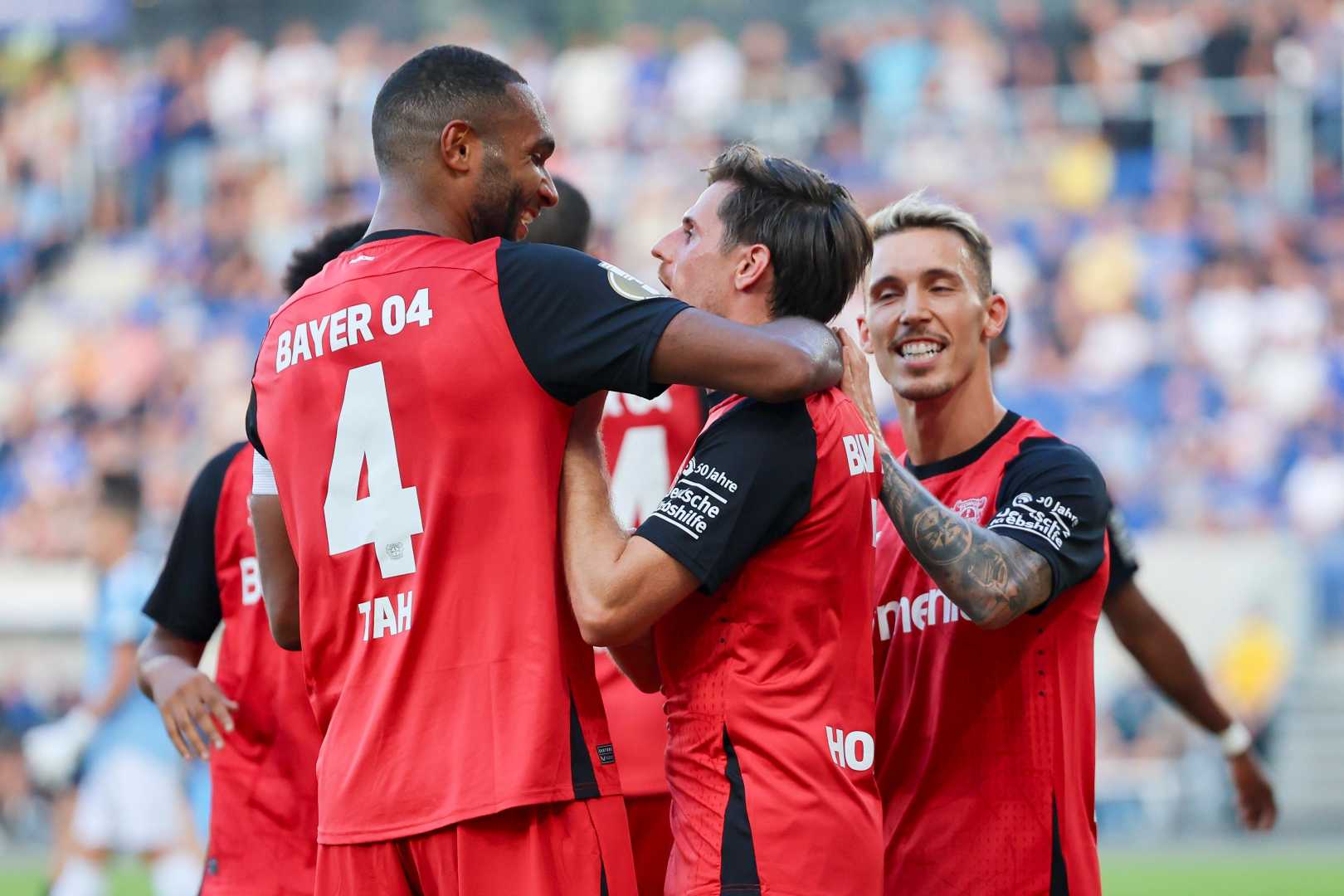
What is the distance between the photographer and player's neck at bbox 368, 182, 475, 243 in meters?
3.23

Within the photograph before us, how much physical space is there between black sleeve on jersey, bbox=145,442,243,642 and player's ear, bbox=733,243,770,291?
184 cm

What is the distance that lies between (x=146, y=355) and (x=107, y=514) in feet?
32.0

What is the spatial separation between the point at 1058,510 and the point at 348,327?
1623mm

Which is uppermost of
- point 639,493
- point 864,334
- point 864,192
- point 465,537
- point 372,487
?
point 864,192

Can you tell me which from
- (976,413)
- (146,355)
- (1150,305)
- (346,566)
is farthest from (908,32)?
(346,566)

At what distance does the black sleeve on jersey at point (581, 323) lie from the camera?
2973 mm

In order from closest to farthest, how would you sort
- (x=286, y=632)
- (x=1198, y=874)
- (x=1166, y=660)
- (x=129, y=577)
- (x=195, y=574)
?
(x=286, y=632), (x=195, y=574), (x=1166, y=660), (x=129, y=577), (x=1198, y=874)

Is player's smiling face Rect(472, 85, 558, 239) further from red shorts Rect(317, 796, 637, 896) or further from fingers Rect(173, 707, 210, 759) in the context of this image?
fingers Rect(173, 707, 210, 759)

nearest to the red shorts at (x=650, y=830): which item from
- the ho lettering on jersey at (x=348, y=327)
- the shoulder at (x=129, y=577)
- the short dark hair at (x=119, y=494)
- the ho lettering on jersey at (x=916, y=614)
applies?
the ho lettering on jersey at (x=916, y=614)

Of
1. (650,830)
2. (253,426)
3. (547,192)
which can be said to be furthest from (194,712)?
(547,192)

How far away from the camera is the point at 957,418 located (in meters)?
4.06

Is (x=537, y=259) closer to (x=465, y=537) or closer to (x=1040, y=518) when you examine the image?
(x=465, y=537)

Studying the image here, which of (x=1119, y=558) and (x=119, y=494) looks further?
(x=119, y=494)

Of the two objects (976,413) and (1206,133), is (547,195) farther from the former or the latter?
(1206,133)
